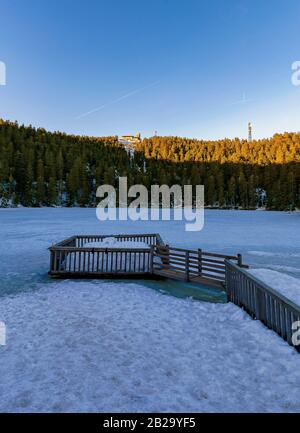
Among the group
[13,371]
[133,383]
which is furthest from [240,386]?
[13,371]

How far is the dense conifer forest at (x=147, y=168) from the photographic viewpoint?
101694 millimetres

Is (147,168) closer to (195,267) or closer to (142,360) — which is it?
(195,267)

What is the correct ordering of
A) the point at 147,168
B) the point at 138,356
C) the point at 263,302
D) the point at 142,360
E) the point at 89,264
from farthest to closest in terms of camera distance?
the point at 147,168 < the point at 89,264 < the point at 263,302 < the point at 138,356 < the point at 142,360

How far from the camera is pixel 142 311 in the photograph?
26.7 feet

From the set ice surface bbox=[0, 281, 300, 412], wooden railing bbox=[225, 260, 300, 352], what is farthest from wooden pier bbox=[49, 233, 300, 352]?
ice surface bbox=[0, 281, 300, 412]

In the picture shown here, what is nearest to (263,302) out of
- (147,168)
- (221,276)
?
(221,276)

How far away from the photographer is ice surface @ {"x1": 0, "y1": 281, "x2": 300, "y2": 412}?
4164 mm

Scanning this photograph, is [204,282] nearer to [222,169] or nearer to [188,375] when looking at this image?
[188,375]

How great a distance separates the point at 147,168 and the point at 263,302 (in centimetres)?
14529

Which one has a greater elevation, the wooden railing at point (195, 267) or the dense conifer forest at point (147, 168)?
the dense conifer forest at point (147, 168)

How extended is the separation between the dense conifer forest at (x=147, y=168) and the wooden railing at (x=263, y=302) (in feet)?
304

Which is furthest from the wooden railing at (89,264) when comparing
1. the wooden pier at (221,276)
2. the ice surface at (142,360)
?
the ice surface at (142,360)

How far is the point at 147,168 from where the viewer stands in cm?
14950

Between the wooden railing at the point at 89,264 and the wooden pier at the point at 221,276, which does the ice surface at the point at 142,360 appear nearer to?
the wooden pier at the point at 221,276
